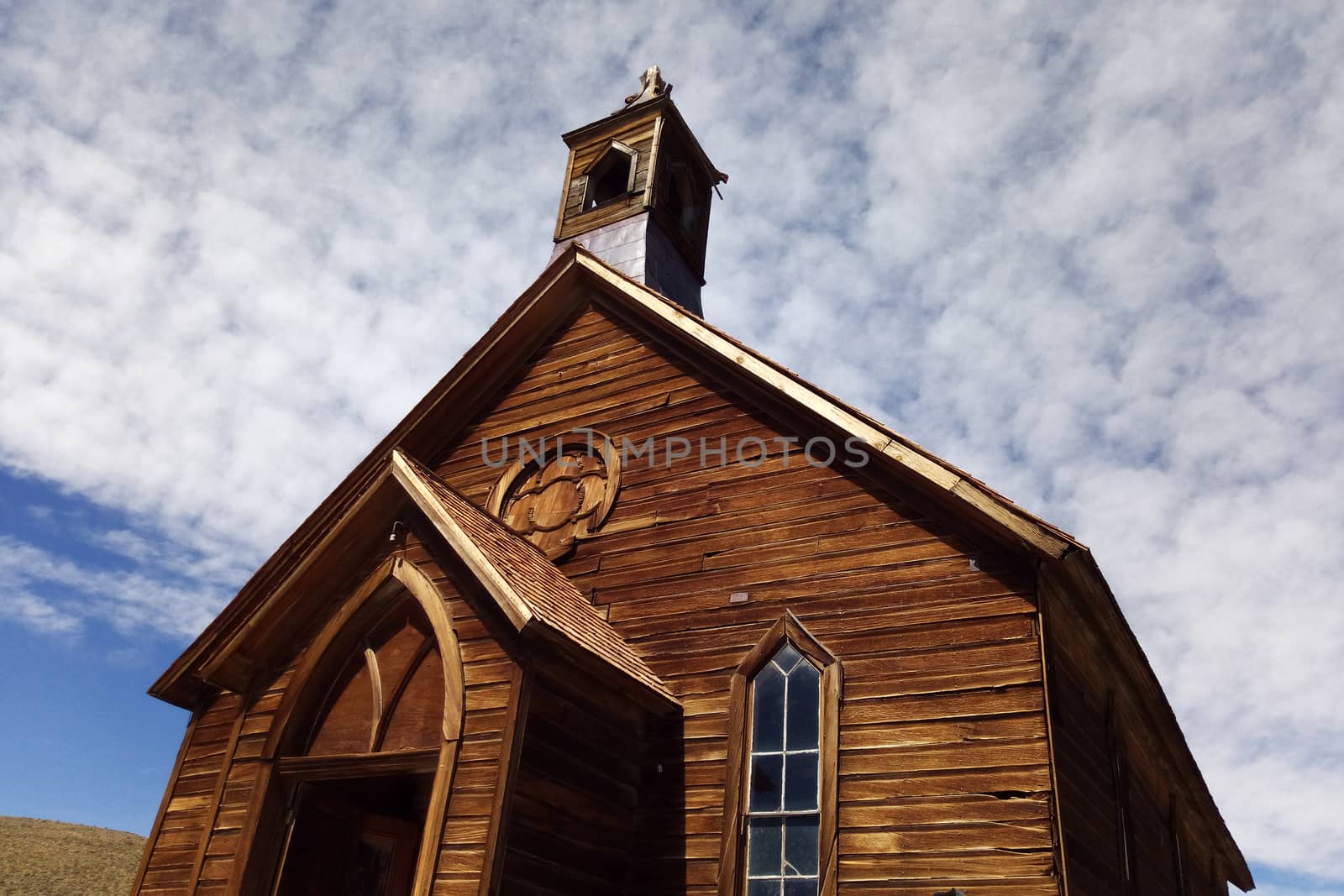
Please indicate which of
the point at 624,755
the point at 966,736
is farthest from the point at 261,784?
the point at 966,736

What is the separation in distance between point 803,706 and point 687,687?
111 cm

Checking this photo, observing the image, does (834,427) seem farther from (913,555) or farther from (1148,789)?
(1148,789)

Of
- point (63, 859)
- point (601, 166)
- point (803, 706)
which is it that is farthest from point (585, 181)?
point (63, 859)

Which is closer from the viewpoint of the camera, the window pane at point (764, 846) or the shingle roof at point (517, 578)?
the shingle roof at point (517, 578)

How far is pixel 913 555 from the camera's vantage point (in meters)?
8.62

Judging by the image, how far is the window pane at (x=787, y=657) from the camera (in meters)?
8.70

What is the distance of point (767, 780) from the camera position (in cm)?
831

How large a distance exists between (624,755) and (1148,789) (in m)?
6.77

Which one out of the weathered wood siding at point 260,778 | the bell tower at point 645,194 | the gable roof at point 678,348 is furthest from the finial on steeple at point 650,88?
the weathered wood siding at point 260,778

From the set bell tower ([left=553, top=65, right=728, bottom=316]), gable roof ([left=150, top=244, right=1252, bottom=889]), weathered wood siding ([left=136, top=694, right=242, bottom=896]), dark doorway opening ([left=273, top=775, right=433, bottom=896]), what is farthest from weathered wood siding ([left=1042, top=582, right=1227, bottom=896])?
bell tower ([left=553, top=65, right=728, bottom=316])

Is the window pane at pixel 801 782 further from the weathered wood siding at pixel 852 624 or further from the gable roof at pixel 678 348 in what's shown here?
the gable roof at pixel 678 348

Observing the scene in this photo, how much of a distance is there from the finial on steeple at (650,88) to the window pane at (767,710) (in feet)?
37.7

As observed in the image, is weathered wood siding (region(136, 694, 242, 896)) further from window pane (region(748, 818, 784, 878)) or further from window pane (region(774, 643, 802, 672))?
window pane (region(774, 643, 802, 672))

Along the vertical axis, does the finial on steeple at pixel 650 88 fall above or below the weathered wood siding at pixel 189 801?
above
